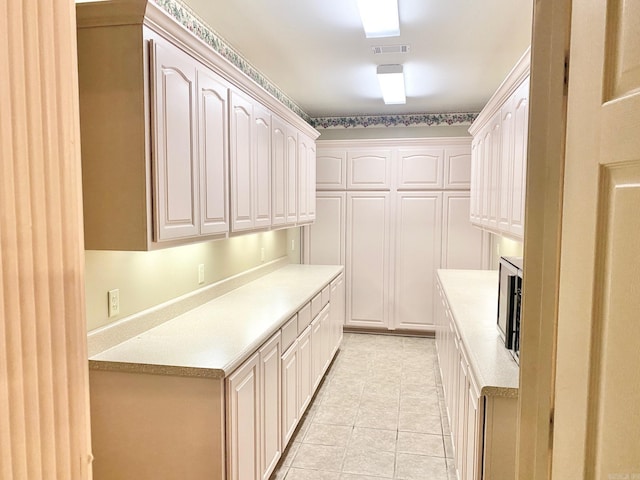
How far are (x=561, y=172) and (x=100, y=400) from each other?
186cm

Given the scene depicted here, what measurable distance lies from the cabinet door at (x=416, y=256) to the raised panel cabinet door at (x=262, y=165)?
2223 mm

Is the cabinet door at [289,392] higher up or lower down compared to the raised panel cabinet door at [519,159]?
lower down

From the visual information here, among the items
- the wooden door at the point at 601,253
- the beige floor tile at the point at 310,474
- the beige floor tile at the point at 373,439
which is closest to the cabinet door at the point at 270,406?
the beige floor tile at the point at 310,474

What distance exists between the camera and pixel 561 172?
0.91 metres

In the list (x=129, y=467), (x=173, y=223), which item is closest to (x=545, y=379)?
(x=173, y=223)

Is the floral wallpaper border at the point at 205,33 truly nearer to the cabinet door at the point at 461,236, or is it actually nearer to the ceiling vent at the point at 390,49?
the ceiling vent at the point at 390,49

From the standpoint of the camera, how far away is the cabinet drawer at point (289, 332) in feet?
8.16

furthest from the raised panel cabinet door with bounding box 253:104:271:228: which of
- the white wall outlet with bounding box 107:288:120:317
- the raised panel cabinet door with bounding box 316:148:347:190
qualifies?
the raised panel cabinet door with bounding box 316:148:347:190

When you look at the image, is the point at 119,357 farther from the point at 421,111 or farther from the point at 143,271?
the point at 421,111

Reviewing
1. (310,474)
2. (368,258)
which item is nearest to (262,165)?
(310,474)

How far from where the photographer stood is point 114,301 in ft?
6.57

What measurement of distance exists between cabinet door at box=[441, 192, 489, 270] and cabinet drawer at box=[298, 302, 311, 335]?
237 cm

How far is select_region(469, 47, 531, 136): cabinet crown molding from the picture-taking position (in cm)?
217

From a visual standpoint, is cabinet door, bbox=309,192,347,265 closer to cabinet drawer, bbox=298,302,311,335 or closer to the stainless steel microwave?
cabinet drawer, bbox=298,302,311,335
